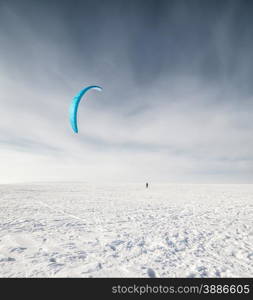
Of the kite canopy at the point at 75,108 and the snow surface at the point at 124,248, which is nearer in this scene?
the snow surface at the point at 124,248

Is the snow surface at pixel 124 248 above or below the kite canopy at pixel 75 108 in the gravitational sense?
below

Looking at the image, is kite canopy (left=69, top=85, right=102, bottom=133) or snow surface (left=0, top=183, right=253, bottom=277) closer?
snow surface (left=0, top=183, right=253, bottom=277)

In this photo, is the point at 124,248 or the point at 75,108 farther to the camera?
the point at 75,108

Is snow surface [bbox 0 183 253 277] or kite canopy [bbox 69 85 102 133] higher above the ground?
kite canopy [bbox 69 85 102 133]

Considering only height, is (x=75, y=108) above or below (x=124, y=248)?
above

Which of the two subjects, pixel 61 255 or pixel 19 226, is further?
pixel 19 226
